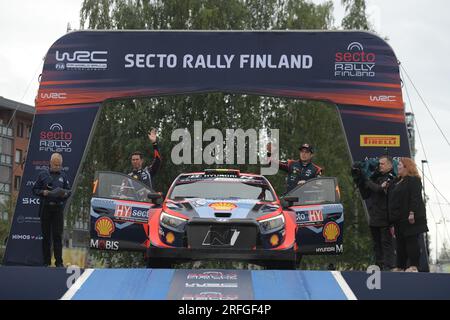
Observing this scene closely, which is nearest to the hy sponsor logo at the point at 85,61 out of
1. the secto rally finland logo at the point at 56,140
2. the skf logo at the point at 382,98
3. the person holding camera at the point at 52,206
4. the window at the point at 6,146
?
the secto rally finland logo at the point at 56,140

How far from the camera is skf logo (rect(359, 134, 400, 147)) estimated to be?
14414mm

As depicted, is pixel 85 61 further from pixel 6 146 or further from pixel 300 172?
pixel 6 146

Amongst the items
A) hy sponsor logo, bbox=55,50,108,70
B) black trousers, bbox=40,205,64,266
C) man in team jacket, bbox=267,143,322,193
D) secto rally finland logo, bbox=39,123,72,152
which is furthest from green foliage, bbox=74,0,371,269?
black trousers, bbox=40,205,64,266

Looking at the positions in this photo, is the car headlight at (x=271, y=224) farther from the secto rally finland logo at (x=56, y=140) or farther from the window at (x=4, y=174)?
the window at (x=4, y=174)

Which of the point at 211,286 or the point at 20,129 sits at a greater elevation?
the point at 20,129

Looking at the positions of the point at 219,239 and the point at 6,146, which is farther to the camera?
the point at 6,146

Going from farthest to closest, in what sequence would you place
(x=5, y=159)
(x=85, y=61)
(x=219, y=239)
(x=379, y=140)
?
1. (x=5, y=159)
2. (x=85, y=61)
3. (x=379, y=140)
4. (x=219, y=239)

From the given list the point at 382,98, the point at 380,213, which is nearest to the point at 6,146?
the point at 382,98

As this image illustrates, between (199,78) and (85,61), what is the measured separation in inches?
87.5

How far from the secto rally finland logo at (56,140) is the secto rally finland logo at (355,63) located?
5.24 m

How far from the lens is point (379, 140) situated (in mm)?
14453
